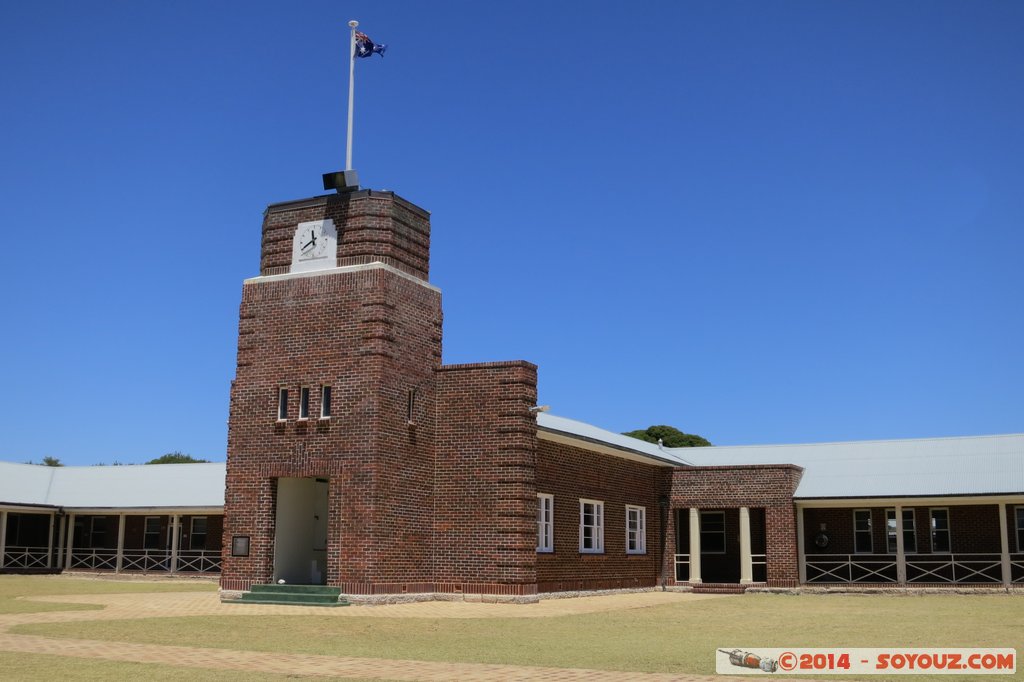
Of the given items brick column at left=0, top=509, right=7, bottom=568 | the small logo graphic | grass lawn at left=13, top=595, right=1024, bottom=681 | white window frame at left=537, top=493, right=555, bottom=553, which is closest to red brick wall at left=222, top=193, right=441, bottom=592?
white window frame at left=537, top=493, right=555, bottom=553

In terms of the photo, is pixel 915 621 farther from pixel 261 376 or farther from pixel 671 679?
pixel 261 376

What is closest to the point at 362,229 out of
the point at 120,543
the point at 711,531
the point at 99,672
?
the point at 99,672

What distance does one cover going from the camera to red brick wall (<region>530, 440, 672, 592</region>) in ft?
83.8

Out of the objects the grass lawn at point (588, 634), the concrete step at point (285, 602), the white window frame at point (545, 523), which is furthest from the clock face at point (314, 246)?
the grass lawn at point (588, 634)

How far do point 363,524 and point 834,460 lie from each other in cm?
1818

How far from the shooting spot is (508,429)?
23500 mm

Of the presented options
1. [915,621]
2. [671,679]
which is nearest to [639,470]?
[915,621]

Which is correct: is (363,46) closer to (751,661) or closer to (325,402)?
(325,402)

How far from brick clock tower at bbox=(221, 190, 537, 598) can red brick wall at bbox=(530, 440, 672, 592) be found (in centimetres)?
141

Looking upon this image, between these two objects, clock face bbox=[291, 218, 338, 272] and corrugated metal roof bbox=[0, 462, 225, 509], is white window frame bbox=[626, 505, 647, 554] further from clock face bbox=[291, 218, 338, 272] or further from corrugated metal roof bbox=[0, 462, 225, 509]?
corrugated metal roof bbox=[0, 462, 225, 509]

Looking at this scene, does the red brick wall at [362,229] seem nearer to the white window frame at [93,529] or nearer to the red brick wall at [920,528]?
the red brick wall at [920,528]

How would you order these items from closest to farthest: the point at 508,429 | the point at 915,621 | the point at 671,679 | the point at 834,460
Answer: the point at 671,679 → the point at 915,621 → the point at 508,429 → the point at 834,460

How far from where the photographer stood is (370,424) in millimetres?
22156

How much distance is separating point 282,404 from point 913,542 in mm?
19399
